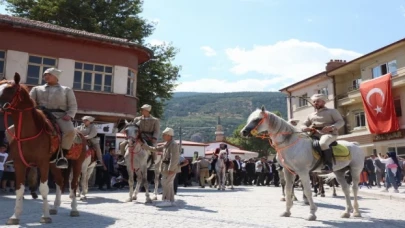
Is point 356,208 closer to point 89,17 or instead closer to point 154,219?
point 154,219

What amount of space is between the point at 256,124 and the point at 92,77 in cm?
1523

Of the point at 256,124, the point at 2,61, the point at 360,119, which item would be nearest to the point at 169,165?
the point at 256,124

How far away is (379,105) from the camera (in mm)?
30375

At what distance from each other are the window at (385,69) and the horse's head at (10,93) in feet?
102

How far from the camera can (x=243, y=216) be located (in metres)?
7.73

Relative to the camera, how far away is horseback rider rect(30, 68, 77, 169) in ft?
23.4

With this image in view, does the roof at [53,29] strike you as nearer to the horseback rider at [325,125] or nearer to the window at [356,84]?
the horseback rider at [325,125]

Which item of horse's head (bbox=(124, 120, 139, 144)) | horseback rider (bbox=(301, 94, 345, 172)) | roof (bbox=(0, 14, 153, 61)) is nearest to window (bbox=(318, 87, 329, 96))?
roof (bbox=(0, 14, 153, 61))

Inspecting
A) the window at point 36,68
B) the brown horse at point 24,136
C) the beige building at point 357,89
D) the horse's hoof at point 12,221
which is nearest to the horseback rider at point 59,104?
the brown horse at point 24,136

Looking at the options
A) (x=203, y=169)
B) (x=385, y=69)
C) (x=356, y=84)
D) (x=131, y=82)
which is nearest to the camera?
(x=203, y=169)

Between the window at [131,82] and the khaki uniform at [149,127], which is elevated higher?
the window at [131,82]

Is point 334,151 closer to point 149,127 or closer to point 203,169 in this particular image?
point 149,127

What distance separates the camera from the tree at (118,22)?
85.0ft

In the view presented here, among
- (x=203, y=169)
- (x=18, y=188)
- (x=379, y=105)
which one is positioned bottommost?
(x=18, y=188)
